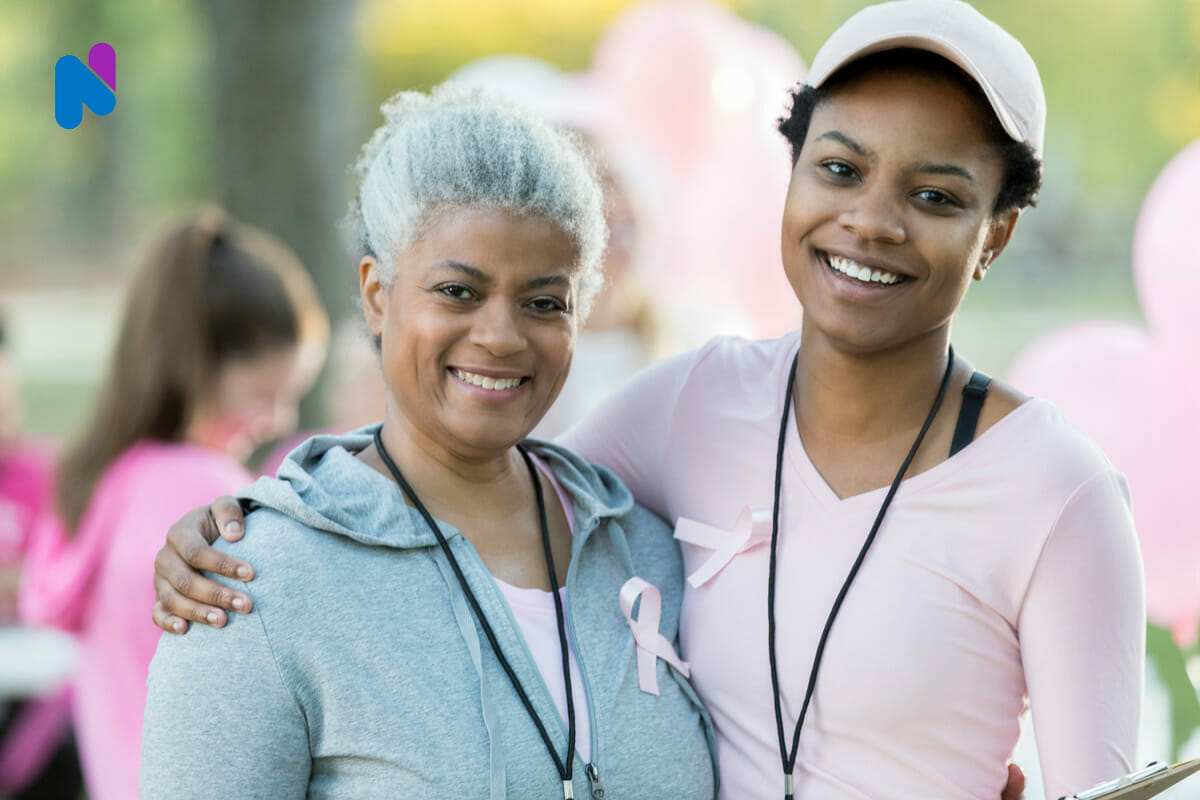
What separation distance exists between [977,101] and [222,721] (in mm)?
1314

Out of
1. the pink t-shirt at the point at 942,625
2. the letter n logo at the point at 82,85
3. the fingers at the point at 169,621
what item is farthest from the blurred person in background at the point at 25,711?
the pink t-shirt at the point at 942,625

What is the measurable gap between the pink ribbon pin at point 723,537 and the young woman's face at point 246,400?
1.45 meters

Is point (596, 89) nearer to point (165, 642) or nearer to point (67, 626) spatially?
point (67, 626)

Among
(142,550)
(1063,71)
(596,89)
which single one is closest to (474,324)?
(142,550)

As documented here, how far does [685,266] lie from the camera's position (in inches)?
177

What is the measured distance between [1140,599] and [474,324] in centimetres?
100

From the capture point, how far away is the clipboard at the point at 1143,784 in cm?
148

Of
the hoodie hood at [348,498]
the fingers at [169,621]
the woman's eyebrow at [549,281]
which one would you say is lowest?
the fingers at [169,621]

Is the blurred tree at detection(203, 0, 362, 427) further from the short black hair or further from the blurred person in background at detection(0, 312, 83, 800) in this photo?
the short black hair

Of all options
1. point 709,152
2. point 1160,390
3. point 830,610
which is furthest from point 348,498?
point 709,152

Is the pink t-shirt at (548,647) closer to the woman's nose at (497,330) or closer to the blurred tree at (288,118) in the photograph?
the woman's nose at (497,330)

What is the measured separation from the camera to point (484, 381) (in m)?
1.77

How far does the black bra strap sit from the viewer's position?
183 centimetres

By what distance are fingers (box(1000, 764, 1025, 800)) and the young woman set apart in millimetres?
44
